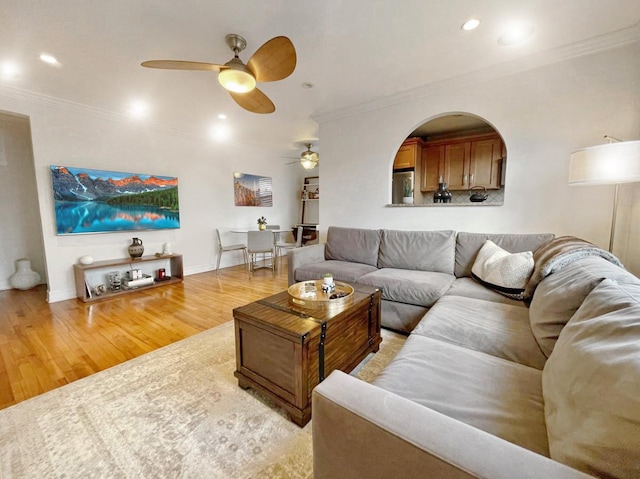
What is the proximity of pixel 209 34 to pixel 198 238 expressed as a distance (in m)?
3.55

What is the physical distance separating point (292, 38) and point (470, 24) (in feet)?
4.49

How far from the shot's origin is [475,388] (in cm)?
100

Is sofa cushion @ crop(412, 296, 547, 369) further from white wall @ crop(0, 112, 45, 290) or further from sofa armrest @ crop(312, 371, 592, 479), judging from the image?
white wall @ crop(0, 112, 45, 290)

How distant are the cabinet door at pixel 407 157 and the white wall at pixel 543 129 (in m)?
1.35

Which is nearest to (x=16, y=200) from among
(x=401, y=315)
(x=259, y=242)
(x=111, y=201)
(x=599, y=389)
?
(x=111, y=201)

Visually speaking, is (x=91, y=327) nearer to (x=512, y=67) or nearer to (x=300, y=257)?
(x=300, y=257)

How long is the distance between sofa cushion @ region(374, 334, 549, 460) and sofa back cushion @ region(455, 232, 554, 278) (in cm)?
157

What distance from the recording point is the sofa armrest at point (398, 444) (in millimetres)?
540

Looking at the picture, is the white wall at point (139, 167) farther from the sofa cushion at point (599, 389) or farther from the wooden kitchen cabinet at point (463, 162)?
the sofa cushion at point (599, 389)

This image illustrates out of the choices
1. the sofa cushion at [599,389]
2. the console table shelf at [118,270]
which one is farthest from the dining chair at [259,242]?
the sofa cushion at [599,389]

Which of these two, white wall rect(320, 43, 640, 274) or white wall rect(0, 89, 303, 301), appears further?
white wall rect(0, 89, 303, 301)

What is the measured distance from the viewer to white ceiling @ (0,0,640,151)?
181 centimetres

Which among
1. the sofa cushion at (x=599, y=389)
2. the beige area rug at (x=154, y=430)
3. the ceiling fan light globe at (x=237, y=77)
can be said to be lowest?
the beige area rug at (x=154, y=430)

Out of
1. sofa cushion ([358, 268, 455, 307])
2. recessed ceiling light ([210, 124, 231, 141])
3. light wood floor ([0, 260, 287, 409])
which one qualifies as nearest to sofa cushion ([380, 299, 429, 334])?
sofa cushion ([358, 268, 455, 307])
